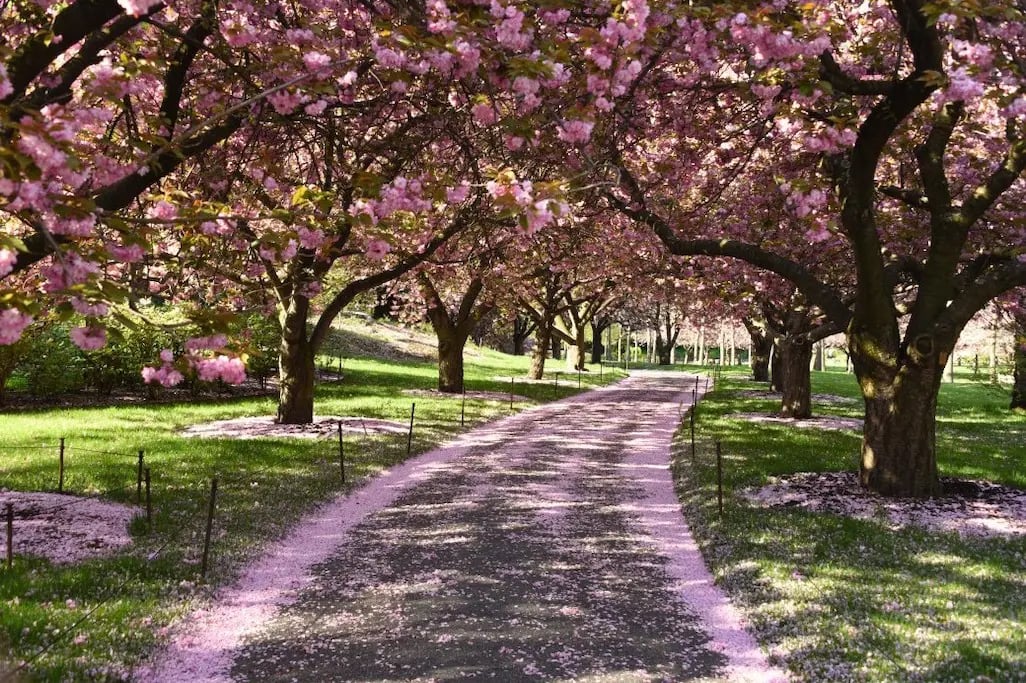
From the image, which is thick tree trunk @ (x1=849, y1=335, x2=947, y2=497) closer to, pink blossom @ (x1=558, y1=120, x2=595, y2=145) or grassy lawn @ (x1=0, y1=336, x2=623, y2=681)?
pink blossom @ (x1=558, y1=120, x2=595, y2=145)

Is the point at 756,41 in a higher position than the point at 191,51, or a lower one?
lower

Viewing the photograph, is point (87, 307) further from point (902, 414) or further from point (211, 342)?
point (902, 414)

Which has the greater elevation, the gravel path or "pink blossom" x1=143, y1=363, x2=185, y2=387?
"pink blossom" x1=143, y1=363, x2=185, y2=387

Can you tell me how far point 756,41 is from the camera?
21.9 feet

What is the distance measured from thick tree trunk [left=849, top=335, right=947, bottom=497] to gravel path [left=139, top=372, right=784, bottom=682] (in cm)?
322

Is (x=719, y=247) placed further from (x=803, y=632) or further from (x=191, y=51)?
(x=191, y=51)

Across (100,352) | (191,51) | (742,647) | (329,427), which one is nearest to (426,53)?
(191,51)

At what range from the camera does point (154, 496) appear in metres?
10.6

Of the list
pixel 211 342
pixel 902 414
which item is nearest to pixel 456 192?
pixel 211 342

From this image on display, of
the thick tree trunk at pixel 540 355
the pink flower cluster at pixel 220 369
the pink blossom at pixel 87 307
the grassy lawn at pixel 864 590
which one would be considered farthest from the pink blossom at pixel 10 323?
the thick tree trunk at pixel 540 355

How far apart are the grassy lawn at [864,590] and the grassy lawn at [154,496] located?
5.39 metres

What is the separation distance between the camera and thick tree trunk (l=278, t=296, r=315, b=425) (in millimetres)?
17812

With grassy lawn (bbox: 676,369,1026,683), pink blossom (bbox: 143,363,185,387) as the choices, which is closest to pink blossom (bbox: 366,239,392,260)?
pink blossom (bbox: 143,363,185,387)

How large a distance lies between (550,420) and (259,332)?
10.5m
